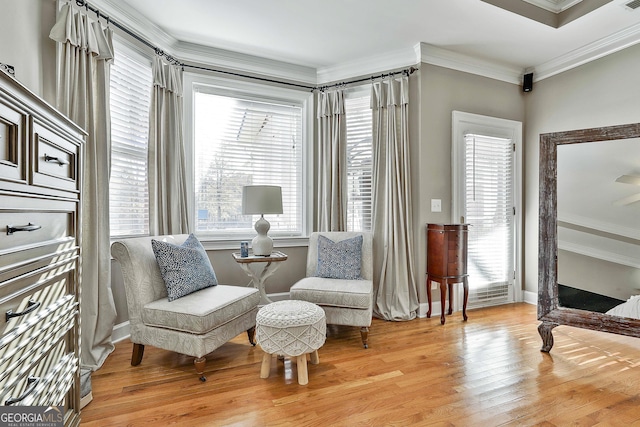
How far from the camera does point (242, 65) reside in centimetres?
363

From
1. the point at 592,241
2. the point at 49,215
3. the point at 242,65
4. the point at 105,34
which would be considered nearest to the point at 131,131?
the point at 105,34

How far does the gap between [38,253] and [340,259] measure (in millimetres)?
2347

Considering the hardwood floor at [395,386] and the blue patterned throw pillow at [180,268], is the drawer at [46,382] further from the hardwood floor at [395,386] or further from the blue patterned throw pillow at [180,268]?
the blue patterned throw pillow at [180,268]

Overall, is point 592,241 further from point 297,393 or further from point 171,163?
point 171,163

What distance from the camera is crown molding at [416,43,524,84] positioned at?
11.4 feet

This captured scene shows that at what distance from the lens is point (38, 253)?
3.73 feet

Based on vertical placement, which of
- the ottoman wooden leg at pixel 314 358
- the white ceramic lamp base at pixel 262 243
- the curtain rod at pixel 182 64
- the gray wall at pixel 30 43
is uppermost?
the curtain rod at pixel 182 64

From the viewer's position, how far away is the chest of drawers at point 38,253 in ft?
3.11

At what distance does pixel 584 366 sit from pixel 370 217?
2.18 meters

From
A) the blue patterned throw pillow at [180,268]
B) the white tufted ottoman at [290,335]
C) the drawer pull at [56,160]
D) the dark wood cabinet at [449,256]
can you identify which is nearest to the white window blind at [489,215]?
the dark wood cabinet at [449,256]

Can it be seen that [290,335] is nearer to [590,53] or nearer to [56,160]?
[56,160]

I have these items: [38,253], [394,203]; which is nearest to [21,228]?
[38,253]

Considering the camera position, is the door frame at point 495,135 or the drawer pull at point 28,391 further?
the door frame at point 495,135

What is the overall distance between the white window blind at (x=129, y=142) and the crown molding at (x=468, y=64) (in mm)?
2681
